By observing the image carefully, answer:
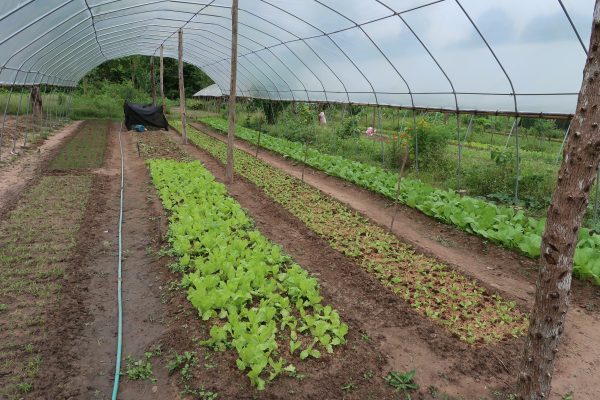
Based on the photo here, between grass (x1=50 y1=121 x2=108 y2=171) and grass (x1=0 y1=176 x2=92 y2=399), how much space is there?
260 cm

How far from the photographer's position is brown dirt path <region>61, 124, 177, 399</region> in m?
3.31

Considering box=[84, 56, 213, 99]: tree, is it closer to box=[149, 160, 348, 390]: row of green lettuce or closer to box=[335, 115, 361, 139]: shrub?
box=[335, 115, 361, 139]: shrub

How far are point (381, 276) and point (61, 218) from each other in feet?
17.3

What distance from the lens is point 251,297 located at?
14.1 feet

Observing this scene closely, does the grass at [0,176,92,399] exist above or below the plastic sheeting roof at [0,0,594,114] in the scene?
below

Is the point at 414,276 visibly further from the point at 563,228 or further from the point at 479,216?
the point at 563,228

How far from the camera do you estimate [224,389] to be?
3.18 meters

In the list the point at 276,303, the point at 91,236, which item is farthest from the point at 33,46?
the point at 276,303

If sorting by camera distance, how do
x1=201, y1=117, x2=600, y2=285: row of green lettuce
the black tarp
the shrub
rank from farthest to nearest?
the black tarp, the shrub, x1=201, y1=117, x2=600, y2=285: row of green lettuce

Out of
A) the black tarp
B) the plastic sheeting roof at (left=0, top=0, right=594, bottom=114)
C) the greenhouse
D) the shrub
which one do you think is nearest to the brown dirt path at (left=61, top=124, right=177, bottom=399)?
the greenhouse

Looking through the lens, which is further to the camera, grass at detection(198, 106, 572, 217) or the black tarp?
the black tarp

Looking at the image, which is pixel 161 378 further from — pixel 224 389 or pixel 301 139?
pixel 301 139

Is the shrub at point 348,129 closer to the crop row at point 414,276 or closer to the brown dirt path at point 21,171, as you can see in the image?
the crop row at point 414,276

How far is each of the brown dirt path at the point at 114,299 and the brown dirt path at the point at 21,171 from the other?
154cm
